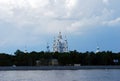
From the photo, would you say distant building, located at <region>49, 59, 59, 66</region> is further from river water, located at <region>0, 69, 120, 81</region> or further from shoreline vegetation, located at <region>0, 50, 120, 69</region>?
river water, located at <region>0, 69, 120, 81</region>

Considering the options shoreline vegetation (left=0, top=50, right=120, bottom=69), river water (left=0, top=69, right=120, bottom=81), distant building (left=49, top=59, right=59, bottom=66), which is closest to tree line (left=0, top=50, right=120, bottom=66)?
shoreline vegetation (left=0, top=50, right=120, bottom=69)

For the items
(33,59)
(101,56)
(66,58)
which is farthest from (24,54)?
(101,56)

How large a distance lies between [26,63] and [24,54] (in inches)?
251

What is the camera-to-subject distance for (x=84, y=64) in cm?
16412

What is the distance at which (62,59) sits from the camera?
6270 inches

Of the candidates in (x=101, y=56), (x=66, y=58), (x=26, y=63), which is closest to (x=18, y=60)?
(x=26, y=63)

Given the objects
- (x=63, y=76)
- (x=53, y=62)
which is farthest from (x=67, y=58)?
(x=63, y=76)

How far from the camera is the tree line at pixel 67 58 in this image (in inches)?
6255

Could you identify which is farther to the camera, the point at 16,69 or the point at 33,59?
the point at 33,59

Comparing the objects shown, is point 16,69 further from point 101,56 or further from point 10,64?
point 101,56

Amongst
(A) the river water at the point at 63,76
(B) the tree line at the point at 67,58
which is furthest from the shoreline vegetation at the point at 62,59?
(A) the river water at the point at 63,76

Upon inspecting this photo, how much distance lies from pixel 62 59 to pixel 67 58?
2303 millimetres

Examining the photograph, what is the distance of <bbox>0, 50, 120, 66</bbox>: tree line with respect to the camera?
159m

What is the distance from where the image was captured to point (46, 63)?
165 m
